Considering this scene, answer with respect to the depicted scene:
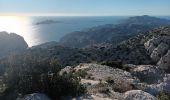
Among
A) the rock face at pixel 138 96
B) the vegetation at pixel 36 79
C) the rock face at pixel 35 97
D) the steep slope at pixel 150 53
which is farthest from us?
the steep slope at pixel 150 53

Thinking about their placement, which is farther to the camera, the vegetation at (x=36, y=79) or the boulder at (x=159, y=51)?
the boulder at (x=159, y=51)

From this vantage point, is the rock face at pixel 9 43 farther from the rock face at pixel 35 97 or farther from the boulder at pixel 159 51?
the rock face at pixel 35 97

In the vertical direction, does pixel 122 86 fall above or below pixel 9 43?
above

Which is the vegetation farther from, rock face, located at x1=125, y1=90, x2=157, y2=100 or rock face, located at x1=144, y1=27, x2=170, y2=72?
rock face, located at x1=144, y1=27, x2=170, y2=72

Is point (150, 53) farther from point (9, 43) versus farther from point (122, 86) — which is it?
point (9, 43)

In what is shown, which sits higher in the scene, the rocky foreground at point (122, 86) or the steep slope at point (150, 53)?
the rocky foreground at point (122, 86)

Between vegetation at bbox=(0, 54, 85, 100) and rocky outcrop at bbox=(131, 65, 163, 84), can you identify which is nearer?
vegetation at bbox=(0, 54, 85, 100)

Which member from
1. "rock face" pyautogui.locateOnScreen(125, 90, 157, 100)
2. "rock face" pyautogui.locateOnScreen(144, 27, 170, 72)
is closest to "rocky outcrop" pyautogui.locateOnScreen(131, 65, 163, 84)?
"rock face" pyautogui.locateOnScreen(125, 90, 157, 100)

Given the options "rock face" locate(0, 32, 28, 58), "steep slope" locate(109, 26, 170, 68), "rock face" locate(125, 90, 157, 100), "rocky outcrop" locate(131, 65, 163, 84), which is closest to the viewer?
"rock face" locate(125, 90, 157, 100)

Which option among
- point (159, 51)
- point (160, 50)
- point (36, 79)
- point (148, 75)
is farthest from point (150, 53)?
point (36, 79)

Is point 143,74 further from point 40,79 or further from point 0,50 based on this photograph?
point 0,50

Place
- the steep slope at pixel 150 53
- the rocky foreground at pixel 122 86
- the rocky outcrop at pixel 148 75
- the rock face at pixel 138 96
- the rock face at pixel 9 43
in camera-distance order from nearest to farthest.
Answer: the rock face at pixel 138 96 → the rocky foreground at pixel 122 86 → the rocky outcrop at pixel 148 75 → the steep slope at pixel 150 53 → the rock face at pixel 9 43

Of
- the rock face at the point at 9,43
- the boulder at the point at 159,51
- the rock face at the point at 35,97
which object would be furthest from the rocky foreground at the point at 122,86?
the rock face at the point at 9,43
